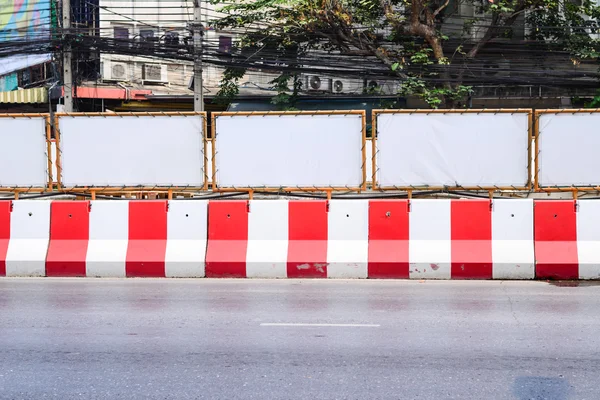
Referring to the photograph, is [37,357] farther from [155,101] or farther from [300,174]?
[155,101]

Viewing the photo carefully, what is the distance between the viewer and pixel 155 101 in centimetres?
2634

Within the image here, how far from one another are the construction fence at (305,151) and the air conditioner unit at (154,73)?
17.7 meters

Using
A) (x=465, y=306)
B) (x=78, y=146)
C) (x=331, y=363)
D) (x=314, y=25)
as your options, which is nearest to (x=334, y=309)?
(x=465, y=306)

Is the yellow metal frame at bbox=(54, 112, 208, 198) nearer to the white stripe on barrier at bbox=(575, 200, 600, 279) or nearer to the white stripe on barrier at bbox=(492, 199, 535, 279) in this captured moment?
the white stripe on barrier at bbox=(492, 199, 535, 279)

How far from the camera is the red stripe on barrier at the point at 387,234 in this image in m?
9.60

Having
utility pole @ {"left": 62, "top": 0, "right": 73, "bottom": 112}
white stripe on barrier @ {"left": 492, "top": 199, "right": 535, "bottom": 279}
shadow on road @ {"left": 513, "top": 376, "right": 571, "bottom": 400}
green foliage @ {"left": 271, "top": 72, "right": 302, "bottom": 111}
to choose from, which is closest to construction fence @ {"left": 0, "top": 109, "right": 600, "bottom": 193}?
white stripe on barrier @ {"left": 492, "top": 199, "right": 535, "bottom": 279}

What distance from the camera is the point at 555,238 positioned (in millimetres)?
9578

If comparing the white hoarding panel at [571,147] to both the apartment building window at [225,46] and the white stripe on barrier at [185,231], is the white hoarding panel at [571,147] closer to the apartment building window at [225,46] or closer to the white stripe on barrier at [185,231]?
the white stripe on barrier at [185,231]

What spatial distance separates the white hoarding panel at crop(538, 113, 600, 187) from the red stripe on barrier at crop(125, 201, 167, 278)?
5140mm

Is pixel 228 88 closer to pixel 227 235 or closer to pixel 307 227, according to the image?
pixel 227 235

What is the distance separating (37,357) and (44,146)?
5.46 metres

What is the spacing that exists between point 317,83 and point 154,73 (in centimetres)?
638

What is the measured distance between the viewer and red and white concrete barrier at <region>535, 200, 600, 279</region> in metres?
9.45

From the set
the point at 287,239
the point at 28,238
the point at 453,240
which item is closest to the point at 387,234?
the point at 453,240
